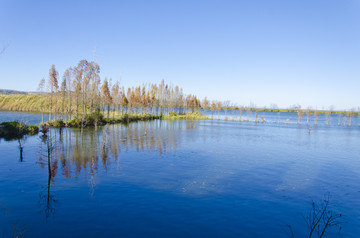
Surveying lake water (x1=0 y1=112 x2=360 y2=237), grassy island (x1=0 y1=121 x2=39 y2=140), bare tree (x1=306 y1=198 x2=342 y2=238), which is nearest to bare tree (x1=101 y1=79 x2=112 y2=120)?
grassy island (x1=0 y1=121 x2=39 y2=140)

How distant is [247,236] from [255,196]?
3.37m

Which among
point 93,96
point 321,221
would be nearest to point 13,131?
point 93,96

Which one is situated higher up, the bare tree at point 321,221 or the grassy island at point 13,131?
the grassy island at point 13,131

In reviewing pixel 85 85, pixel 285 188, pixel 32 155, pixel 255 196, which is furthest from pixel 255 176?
pixel 85 85

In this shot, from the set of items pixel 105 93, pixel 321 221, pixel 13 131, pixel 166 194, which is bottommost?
pixel 321 221

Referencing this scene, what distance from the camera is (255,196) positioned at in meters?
10.6

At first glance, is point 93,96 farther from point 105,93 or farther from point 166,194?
point 166,194

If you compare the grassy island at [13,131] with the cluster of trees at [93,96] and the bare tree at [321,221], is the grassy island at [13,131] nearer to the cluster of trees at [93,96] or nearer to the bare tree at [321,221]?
the cluster of trees at [93,96]

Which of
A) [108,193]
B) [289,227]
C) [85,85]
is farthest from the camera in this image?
[85,85]

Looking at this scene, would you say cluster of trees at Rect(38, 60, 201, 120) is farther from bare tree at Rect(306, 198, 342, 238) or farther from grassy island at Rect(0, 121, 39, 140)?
bare tree at Rect(306, 198, 342, 238)

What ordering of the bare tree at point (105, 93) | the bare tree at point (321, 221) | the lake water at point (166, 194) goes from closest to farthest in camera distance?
1. the bare tree at point (321, 221)
2. the lake water at point (166, 194)
3. the bare tree at point (105, 93)

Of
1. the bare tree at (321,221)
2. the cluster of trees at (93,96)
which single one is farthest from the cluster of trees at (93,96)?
the bare tree at (321,221)

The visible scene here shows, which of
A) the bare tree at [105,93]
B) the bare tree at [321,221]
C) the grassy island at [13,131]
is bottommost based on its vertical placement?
the bare tree at [321,221]

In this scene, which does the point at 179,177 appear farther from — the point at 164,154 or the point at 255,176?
the point at 164,154
